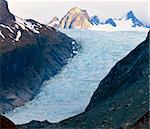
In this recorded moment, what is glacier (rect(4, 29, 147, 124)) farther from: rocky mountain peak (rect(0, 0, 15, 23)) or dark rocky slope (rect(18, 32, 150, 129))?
rocky mountain peak (rect(0, 0, 15, 23))

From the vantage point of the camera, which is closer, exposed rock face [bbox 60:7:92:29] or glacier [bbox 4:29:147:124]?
glacier [bbox 4:29:147:124]

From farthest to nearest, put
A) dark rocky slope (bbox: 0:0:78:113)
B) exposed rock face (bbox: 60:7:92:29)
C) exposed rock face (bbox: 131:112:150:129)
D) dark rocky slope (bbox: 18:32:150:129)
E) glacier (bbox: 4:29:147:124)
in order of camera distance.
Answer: exposed rock face (bbox: 60:7:92:29) → dark rocky slope (bbox: 0:0:78:113) → glacier (bbox: 4:29:147:124) → dark rocky slope (bbox: 18:32:150:129) → exposed rock face (bbox: 131:112:150:129)

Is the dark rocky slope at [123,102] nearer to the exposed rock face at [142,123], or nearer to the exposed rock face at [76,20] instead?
the exposed rock face at [142,123]

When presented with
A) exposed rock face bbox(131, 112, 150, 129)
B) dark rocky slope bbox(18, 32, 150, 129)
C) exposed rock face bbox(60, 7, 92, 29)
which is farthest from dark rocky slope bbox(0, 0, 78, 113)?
exposed rock face bbox(60, 7, 92, 29)

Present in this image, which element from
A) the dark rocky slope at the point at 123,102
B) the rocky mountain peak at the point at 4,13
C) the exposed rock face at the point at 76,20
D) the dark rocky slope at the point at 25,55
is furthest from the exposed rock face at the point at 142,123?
the exposed rock face at the point at 76,20

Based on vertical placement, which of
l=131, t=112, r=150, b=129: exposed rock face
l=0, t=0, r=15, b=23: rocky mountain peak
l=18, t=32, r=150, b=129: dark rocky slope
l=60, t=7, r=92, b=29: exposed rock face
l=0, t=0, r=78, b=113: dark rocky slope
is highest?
l=131, t=112, r=150, b=129: exposed rock face

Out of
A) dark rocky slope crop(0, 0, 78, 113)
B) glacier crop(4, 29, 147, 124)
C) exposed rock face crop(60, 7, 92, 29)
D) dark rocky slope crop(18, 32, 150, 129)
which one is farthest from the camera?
exposed rock face crop(60, 7, 92, 29)

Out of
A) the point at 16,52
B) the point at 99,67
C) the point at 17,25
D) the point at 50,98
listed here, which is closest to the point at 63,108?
the point at 50,98
